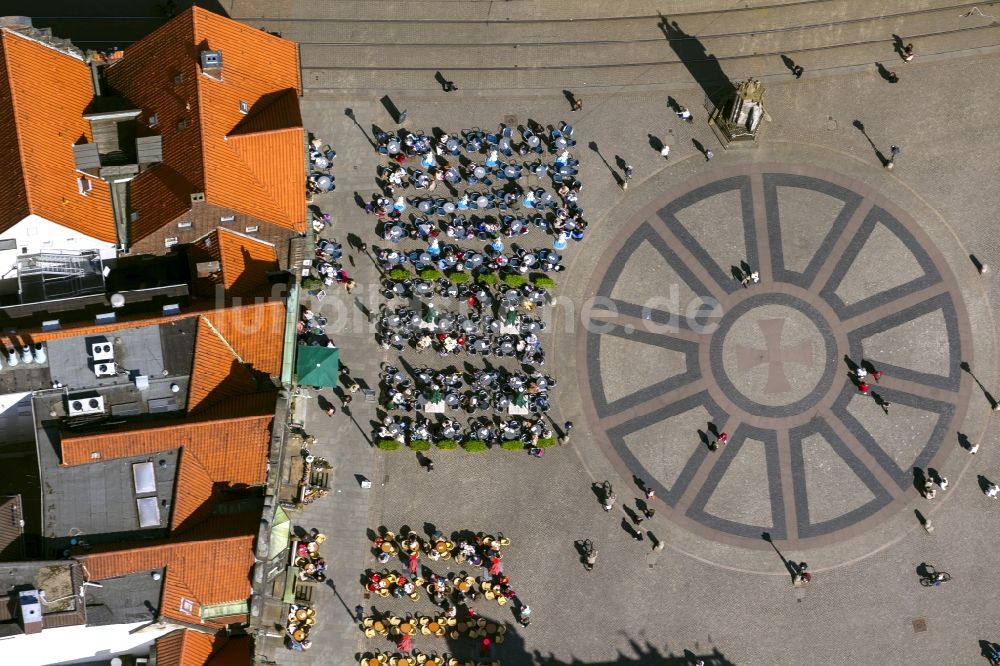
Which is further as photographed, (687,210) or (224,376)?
(687,210)

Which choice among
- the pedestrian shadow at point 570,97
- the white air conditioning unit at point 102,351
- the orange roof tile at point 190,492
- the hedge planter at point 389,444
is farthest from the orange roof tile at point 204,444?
the pedestrian shadow at point 570,97

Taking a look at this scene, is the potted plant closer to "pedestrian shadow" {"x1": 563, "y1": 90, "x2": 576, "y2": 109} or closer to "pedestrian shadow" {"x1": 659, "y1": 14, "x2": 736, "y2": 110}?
"pedestrian shadow" {"x1": 563, "y1": 90, "x2": 576, "y2": 109}

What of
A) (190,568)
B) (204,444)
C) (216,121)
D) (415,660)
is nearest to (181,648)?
(190,568)

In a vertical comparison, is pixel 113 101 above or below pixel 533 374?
above

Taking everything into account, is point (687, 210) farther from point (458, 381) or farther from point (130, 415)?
point (130, 415)

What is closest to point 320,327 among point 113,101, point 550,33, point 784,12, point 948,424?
point 113,101

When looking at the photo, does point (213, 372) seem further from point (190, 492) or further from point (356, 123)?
point (356, 123)

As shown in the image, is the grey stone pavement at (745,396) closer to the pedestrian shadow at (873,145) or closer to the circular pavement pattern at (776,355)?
the circular pavement pattern at (776,355)

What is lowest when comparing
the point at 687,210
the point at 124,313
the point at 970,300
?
the point at 124,313
